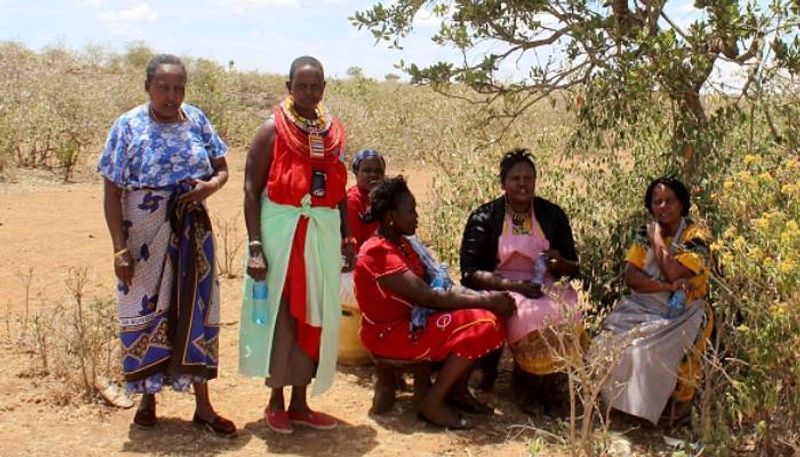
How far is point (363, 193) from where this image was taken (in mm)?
5121

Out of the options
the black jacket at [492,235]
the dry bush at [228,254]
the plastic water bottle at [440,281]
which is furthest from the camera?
the dry bush at [228,254]

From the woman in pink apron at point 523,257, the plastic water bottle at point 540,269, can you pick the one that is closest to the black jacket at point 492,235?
the woman in pink apron at point 523,257

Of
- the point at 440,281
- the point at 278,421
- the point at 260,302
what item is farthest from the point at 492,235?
the point at 278,421

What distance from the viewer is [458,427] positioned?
425 cm

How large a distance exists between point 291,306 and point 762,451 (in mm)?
2050

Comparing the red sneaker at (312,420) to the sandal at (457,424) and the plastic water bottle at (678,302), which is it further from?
the plastic water bottle at (678,302)

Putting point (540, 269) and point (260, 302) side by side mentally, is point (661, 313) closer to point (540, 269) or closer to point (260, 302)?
point (540, 269)

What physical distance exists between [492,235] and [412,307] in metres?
0.59

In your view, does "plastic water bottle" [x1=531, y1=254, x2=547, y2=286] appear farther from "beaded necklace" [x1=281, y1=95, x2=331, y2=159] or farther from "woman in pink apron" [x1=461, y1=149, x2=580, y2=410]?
"beaded necklace" [x1=281, y1=95, x2=331, y2=159]

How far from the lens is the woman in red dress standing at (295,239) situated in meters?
3.94

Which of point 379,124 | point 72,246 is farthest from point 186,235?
point 379,124

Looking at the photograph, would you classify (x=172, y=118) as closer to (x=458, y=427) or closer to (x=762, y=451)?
(x=458, y=427)

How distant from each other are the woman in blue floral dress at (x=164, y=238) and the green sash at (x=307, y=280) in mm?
190

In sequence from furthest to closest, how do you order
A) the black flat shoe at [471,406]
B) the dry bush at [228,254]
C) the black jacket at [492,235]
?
the dry bush at [228,254] → the black jacket at [492,235] → the black flat shoe at [471,406]
